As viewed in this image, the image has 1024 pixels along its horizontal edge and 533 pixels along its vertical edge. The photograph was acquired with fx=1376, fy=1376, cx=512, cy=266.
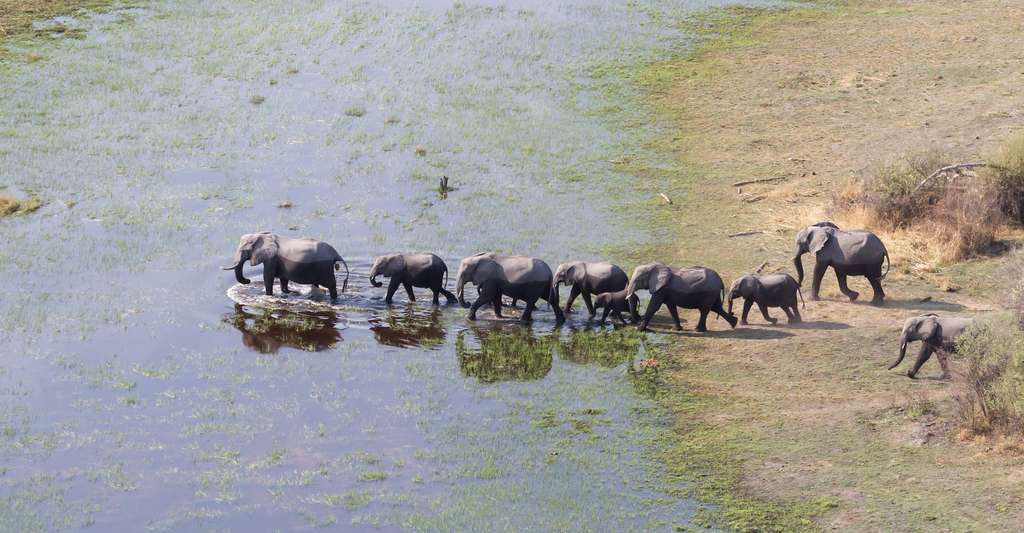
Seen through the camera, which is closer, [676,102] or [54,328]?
[54,328]

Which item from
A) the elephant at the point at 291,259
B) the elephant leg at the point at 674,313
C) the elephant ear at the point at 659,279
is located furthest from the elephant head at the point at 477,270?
the elephant leg at the point at 674,313

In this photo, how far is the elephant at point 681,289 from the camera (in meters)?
22.0

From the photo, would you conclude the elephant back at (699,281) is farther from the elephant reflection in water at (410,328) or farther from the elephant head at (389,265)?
the elephant head at (389,265)

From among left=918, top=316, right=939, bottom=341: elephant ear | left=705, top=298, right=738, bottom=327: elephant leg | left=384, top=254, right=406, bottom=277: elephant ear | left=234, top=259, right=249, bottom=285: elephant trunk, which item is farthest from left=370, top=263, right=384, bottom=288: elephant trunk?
left=918, top=316, right=939, bottom=341: elephant ear

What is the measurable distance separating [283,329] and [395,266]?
2.23m

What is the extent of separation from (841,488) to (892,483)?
631 mm

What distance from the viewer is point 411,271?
2355 centimetres

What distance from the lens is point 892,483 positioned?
1709 centimetres

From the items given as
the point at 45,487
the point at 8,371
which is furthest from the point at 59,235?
the point at 45,487

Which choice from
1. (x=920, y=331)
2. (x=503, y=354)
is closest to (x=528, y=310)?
(x=503, y=354)

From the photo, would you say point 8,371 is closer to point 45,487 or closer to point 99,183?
point 45,487

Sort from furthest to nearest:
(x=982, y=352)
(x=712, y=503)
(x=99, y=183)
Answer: (x=99, y=183), (x=982, y=352), (x=712, y=503)

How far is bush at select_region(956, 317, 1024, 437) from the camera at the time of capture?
17578mm

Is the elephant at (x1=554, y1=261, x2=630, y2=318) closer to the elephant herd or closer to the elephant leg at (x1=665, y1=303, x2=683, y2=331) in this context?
the elephant herd
